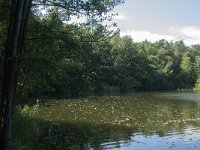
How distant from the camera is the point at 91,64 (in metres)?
96.1

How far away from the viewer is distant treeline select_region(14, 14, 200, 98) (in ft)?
44.7

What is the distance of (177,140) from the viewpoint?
29406mm

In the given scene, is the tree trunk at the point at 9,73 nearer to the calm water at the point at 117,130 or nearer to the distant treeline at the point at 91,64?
the distant treeline at the point at 91,64

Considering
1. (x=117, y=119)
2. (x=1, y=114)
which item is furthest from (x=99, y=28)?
(x=117, y=119)

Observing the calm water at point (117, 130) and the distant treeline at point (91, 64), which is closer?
the distant treeline at point (91, 64)

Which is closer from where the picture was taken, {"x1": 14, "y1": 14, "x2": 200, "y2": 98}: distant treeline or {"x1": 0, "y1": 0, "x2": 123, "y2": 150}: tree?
{"x1": 0, "y1": 0, "x2": 123, "y2": 150}: tree

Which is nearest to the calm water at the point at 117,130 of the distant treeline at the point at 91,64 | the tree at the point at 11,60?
the distant treeline at the point at 91,64

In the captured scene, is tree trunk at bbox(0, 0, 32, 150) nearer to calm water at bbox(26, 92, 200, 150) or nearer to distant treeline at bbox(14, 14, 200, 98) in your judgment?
distant treeline at bbox(14, 14, 200, 98)

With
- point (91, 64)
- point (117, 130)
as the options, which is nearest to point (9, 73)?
point (117, 130)

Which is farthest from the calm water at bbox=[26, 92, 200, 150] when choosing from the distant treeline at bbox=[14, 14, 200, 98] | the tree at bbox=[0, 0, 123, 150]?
the tree at bbox=[0, 0, 123, 150]

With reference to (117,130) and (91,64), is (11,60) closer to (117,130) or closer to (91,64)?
(117,130)

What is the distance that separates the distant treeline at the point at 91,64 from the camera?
13609 mm

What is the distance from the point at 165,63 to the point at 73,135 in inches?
4370

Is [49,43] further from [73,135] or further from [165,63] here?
[165,63]
